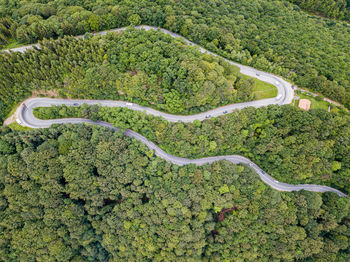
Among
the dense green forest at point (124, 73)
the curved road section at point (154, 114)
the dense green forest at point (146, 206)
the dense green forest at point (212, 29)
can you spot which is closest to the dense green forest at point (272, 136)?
the curved road section at point (154, 114)

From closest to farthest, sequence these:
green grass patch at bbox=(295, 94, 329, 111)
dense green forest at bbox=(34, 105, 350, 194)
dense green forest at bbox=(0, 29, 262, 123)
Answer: dense green forest at bbox=(34, 105, 350, 194)
dense green forest at bbox=(0, 29, 262, 123)
green grass patch at bbox=(295, 94, 329, 111)

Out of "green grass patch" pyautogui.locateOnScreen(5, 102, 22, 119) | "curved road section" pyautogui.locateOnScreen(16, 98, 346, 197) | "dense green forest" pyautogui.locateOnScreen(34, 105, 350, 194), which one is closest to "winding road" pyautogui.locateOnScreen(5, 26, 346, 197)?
"curved road section" pyautogui.locateOnScreen(16, 98, 346, 197)

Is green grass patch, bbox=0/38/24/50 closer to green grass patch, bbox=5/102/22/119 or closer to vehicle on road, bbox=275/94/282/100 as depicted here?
green grass patch, bbox=5/102/22/119

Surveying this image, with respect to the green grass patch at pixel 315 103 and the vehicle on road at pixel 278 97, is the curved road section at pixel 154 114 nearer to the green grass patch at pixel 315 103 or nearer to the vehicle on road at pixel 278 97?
the vehicle on road at pixel 278 97

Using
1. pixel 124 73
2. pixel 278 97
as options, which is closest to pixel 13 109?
pixel 124 73

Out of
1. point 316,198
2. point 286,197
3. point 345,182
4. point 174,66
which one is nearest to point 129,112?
point 174,66

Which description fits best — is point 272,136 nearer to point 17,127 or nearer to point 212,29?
point 212,29

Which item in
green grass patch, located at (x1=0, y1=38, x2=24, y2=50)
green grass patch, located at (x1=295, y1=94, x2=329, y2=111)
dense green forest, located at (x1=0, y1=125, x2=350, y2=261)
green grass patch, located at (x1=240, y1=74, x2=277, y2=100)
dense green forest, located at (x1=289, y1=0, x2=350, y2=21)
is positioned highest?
dense green forest, located at (x1=289, y1=0, x2=350, y2=21)
